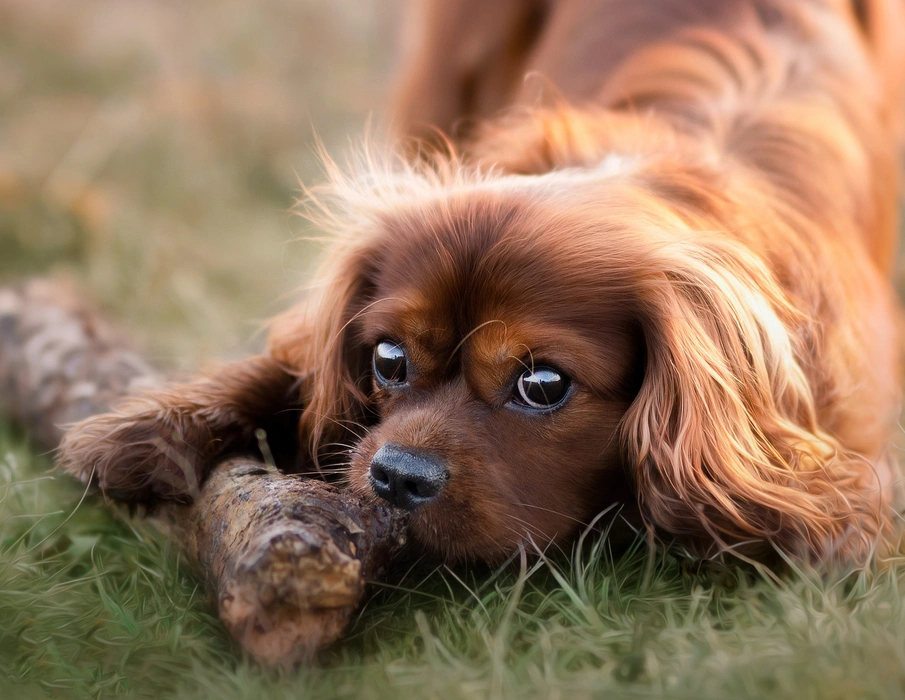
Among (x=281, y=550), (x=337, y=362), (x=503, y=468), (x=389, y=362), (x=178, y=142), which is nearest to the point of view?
(x=281, y=550)

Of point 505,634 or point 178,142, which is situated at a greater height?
point 178,142

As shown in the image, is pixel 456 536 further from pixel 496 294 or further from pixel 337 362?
pixel 337 362

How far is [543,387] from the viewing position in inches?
95.8

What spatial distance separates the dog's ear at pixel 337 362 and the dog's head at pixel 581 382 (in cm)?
22

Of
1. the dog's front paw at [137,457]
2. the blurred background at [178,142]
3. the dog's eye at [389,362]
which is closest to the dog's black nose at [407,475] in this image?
the dog's eye at [389,362]

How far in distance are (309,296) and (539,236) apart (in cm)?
107

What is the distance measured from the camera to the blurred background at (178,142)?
5367 mm

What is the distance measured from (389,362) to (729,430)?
0.93m

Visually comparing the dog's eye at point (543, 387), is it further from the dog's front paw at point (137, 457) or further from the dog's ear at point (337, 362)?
the dog's front paw at point (137, 457)

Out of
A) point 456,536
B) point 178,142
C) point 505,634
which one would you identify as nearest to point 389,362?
point 456,536

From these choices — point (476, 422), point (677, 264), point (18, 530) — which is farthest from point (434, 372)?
point (18, 530)

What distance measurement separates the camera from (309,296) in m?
3.29

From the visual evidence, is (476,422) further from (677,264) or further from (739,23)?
(739,23)

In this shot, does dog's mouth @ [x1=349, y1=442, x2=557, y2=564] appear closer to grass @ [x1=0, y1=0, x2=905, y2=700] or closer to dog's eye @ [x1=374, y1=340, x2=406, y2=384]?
grass @ [x1=0, y1=0, x2=905, y2=700]
